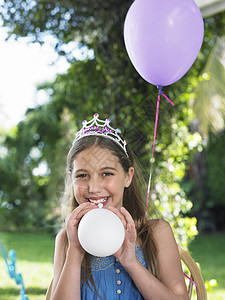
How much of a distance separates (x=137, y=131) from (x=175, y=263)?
1.32 m

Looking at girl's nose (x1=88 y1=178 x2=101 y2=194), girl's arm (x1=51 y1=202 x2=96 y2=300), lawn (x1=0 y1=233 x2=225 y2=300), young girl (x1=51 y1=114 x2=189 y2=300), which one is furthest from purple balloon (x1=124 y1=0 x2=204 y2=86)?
lawn (x1=0 y1=233 x2=225 y2=300)

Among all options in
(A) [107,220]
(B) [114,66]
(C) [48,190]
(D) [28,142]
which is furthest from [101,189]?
(D) [28,142]

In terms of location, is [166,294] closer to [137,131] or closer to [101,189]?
[101,189]

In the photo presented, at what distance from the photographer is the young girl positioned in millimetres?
1270

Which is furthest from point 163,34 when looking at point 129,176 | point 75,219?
point 75,219

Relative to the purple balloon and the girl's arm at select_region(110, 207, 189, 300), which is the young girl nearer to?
the girl's arm at select_region(110, 207, 189, 300)

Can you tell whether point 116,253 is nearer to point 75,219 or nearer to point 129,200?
point 75,219

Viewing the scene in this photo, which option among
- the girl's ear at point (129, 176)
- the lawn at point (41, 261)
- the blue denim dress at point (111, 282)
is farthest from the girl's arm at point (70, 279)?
the lawn at point (41, 261)

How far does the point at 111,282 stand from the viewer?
1.41 metres

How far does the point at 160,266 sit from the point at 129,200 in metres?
0.33

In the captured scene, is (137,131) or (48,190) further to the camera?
(48,190)

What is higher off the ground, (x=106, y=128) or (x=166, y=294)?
(x=106, y=128)

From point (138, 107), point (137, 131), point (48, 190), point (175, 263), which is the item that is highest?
point (48, 190)

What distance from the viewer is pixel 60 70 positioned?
3.52m
